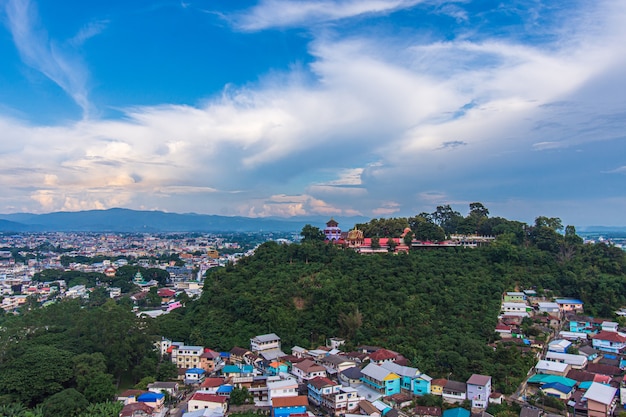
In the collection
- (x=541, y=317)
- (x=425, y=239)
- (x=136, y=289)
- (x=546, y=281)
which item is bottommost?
(x=136, y=289)

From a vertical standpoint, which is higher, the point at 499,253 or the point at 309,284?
the point at 499,253

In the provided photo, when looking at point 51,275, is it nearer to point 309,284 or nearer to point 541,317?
point 309,284

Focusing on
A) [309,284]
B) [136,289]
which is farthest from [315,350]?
[136,289]

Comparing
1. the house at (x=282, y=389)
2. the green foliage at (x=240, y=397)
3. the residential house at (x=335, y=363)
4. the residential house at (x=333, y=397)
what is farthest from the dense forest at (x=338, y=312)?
the house at (x=282, y=389)

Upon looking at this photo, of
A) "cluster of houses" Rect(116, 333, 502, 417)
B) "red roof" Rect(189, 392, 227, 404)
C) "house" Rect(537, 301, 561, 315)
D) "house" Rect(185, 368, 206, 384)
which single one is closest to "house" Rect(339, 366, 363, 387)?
"cluster of houses" Rect(116, 333, 502, 417)

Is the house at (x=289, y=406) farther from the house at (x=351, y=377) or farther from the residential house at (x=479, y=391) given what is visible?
the residential house at (x=479, y=391)

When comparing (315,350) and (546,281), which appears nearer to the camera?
(315,350)

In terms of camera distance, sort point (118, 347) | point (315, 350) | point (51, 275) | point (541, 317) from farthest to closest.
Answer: point (51, 275) < point (541, 317) < point (315, 350) < point (118, 347)

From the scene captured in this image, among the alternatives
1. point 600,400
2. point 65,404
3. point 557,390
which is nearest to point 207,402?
point 65,404
